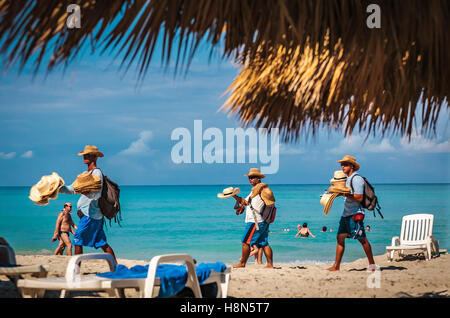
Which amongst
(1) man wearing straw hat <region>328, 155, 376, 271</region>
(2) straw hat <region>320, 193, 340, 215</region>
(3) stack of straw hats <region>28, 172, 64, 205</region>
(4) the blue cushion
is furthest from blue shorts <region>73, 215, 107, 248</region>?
(1) man wearing straw hat <region>328, 155, 376, 271</region>

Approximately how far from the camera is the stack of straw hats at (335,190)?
479 cm

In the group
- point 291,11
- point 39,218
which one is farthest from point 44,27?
point 39,218

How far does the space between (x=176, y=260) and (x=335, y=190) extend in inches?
94.0

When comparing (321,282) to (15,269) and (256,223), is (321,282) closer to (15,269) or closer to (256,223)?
(256,223)

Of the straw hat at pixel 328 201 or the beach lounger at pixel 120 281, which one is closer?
the beach lounger at pixel 120 281

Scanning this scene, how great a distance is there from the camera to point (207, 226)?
84.0 ft

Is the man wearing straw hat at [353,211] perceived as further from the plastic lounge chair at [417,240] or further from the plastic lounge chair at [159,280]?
the plastic lounge chair at [159,280]

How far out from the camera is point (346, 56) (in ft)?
7.61

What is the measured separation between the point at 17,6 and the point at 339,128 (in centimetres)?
261

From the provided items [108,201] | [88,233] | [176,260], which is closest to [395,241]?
[108,201]

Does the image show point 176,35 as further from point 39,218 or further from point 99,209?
point 39,218

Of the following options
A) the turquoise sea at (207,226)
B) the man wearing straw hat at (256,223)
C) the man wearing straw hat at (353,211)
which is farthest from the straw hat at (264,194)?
the turquoise sea at (207,226)

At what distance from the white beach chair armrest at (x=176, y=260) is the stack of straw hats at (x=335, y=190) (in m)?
2.18

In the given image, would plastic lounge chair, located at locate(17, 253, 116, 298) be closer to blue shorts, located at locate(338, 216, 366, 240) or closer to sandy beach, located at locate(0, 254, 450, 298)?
sandy beach, located at locate(0, 254, 450, 298)
